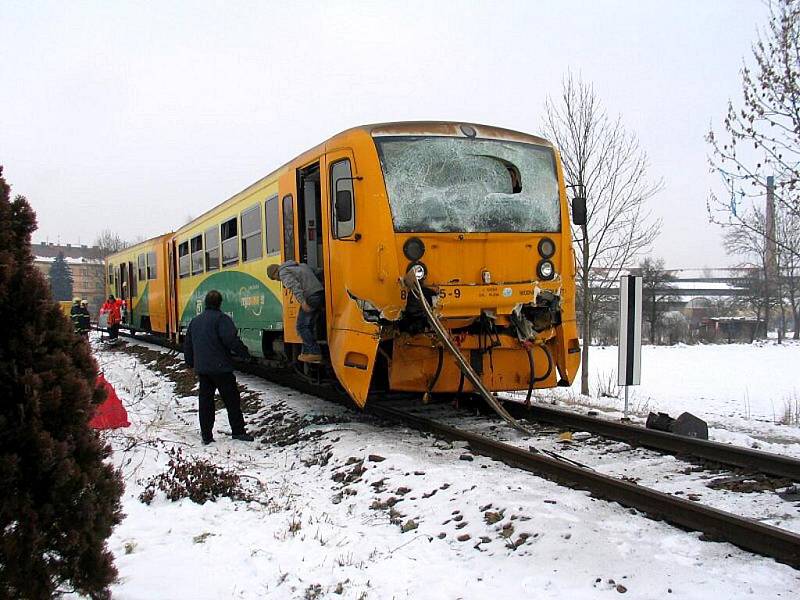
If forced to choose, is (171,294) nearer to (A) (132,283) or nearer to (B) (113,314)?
(A) (132,283)

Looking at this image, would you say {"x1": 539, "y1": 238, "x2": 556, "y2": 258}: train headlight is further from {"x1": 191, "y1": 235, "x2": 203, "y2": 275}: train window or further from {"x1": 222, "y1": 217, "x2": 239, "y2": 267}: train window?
{"x1": 191, "y1": 235, "x2": 203, "y2": 275}: train window

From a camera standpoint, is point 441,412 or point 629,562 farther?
point 441,412

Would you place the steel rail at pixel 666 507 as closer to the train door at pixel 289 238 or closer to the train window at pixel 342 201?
the train window at pixel 342 201

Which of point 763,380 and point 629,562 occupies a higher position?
point 629,562

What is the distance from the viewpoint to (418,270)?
659 centimetres

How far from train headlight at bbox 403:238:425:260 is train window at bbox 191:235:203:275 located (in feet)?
27.0

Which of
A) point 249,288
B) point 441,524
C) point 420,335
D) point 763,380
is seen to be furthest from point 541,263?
point 763,380

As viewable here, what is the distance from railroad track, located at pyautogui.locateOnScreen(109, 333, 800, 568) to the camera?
3.46 metres

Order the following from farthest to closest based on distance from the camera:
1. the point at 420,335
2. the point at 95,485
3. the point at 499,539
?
1. the point at 420,335
2. the point at 499,539
3. the point at 95,485

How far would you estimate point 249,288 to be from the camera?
1048 cm

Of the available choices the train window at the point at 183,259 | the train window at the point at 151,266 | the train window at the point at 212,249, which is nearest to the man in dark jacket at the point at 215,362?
the train window at the point at 212,249

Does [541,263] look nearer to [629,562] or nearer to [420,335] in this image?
[420,335]

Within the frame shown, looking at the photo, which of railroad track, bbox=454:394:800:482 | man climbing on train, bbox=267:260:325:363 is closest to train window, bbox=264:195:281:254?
man climbing on train, bbox=267:260:325:363

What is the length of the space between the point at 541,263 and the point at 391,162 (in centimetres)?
191
